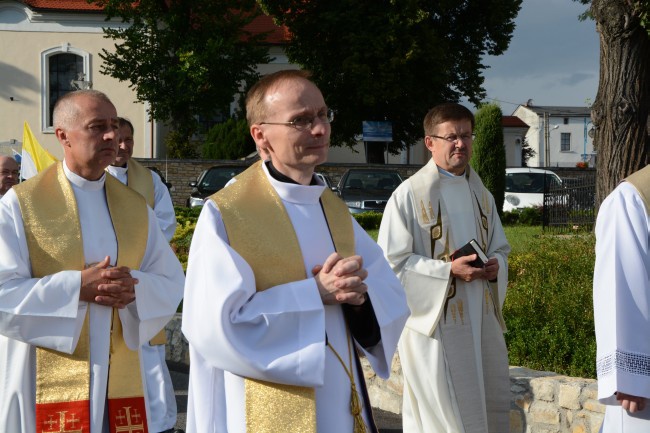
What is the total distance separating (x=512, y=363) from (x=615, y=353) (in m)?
3.84

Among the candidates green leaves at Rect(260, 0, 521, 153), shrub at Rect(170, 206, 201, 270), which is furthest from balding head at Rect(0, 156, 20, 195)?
green leaves at Rect(260, 0, 521, 153)

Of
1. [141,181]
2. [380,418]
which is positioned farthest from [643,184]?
[141,181]

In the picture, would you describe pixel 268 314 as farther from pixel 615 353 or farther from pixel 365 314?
pixel 615 353

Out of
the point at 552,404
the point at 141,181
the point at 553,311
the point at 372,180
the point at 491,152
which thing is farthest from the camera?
the point at 491,152

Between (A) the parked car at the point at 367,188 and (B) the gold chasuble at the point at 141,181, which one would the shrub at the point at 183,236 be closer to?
(A) the parked car at the point at 367,188

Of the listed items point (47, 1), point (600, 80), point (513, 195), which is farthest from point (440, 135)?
point (47, 1)

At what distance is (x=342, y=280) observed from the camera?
3.36m

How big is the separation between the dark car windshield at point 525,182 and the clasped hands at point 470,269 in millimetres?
20869

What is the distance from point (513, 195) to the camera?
26172 millimetres

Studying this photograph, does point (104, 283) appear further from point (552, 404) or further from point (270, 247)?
point (552, 404)

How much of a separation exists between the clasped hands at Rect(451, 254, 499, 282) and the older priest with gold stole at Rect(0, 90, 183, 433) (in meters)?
1.69

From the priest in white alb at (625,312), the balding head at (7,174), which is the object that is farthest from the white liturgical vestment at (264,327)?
the balding head at (7,174)

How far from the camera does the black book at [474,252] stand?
19.0ft

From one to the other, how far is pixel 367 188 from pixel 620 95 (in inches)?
432
